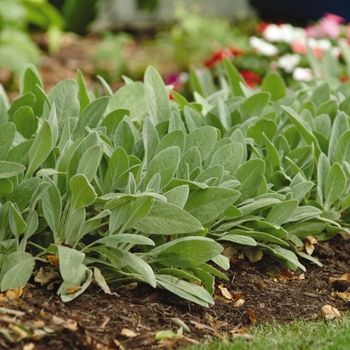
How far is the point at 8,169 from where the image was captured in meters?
2.67

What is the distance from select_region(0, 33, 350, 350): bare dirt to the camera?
239 cm

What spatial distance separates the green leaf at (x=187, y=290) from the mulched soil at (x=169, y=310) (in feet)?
0.24

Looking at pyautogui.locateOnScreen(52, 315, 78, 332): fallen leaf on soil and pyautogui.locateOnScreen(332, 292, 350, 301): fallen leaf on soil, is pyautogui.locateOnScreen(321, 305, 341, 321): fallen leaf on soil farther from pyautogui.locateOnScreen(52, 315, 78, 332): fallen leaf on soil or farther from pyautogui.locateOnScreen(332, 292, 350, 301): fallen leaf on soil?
pyautogui.locateOnScreen(52, 315, 78, 332): fallen leaf on soil

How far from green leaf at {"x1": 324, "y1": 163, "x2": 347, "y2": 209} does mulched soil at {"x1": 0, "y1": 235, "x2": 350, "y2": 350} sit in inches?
9.0

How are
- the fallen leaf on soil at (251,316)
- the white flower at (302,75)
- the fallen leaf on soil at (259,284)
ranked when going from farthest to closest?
1. the white flower at (302,75)
2. the fallen leaf on soil at (259,284)
3. the fallen leaf on soil at (251,316)

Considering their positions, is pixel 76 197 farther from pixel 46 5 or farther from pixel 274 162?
pixel 46 5

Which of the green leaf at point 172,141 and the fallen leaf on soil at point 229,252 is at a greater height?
the green leaf at point 172,141

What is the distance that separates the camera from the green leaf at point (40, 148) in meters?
2.65

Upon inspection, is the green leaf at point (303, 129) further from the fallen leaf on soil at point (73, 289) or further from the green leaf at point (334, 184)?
→ the fallen leaf on soil at point (73, 289)

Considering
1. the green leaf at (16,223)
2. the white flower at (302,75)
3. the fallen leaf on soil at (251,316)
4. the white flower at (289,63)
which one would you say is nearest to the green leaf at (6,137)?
the green leaf at (16,223)

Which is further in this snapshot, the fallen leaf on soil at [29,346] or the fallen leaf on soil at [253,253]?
the fallen leaf on soil at [253,253]

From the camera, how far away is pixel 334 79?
197 inches

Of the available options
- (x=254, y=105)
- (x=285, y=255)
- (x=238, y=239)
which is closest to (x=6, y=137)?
(x=238, y=239)

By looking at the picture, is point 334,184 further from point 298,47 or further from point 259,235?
point 298,47
